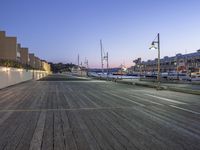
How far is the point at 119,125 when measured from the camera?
921cm

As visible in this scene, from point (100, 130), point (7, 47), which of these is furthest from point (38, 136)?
point (7, 47)

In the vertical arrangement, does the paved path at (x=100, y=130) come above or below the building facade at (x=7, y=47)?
below

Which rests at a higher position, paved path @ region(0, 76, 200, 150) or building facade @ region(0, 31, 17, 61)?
building facade @ region(0, 31, 17, 61)

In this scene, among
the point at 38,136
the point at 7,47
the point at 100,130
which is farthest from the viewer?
the point at 7,47

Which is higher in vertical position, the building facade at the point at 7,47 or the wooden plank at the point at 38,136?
the building facade at the point at 7,47

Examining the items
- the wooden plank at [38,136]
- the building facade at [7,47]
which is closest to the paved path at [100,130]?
the wooden plank at [38,136]

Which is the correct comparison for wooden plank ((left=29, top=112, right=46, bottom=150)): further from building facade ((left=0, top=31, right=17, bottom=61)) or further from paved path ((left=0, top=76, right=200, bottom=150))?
building facade ((left=0, top=31, right=17, bottom=61))

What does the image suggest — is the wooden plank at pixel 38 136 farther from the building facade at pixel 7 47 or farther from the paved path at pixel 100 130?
the building facade at pixel 7 47

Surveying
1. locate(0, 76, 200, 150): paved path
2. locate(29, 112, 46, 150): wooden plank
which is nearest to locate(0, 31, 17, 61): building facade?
locate(0, 76, 200, 150): paved path

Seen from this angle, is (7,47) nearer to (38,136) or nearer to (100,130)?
(100,130)

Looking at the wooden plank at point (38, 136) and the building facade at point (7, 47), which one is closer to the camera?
Result: the wooden plank at point (38, 136)

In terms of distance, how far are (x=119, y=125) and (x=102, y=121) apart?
91 cm

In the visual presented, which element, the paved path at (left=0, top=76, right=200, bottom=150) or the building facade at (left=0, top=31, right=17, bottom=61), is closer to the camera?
the paved path at (left=0, top=76, right=200, bottom=150)

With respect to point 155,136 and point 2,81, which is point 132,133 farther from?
point 2,81
